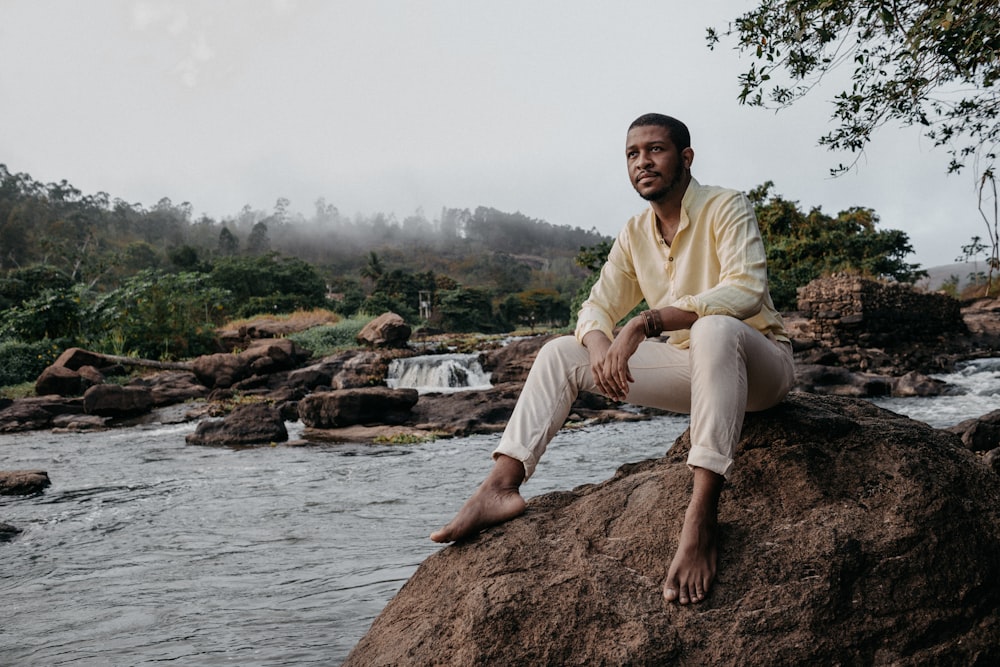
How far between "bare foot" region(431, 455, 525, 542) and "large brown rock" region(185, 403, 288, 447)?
8.16m

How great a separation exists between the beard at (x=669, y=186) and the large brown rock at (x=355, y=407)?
8757 millimetres

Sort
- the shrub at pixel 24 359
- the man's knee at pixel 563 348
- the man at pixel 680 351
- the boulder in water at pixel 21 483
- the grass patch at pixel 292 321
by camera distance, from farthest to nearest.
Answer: the grass patch at pixel 292 321, the shrub at pixel 24 359, the boulder in water at pixel 21 483, the man's knee at pixel 563 348, the man at pixel 680 351

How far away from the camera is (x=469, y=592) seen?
221 cm

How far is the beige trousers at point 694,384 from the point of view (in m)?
2.12

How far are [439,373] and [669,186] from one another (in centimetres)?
1378

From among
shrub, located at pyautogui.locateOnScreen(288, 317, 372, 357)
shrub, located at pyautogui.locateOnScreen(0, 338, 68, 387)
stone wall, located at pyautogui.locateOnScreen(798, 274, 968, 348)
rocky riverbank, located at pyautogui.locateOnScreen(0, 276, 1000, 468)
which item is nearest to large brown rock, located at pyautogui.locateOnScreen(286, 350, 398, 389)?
rocky riverbank, located at pyautogui.locateOnScreen(0, 276, 1000, 468)

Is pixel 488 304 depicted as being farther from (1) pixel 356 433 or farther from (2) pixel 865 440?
(2) pixel 865 440

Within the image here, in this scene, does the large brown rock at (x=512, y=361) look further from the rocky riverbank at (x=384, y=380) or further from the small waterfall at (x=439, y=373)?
the small waterfall at (x=439, y=373)

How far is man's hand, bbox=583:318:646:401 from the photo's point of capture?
2332mm

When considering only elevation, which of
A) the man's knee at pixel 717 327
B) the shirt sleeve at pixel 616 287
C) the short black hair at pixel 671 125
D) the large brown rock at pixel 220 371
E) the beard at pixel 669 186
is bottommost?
the large brown rock at pixel 220 371

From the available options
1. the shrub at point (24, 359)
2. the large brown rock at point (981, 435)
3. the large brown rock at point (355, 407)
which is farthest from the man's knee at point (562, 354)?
the shrub at point (24, 359)

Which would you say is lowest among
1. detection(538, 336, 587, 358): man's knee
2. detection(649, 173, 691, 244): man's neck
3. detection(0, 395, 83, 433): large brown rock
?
detection(0, 395, 83, 433): large brown rock

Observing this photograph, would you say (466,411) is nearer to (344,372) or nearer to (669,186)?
(344,372)

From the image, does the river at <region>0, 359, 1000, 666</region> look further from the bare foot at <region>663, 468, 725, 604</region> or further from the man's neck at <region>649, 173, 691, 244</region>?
the man's neck at <region>649, 173, 691, 244</region>
